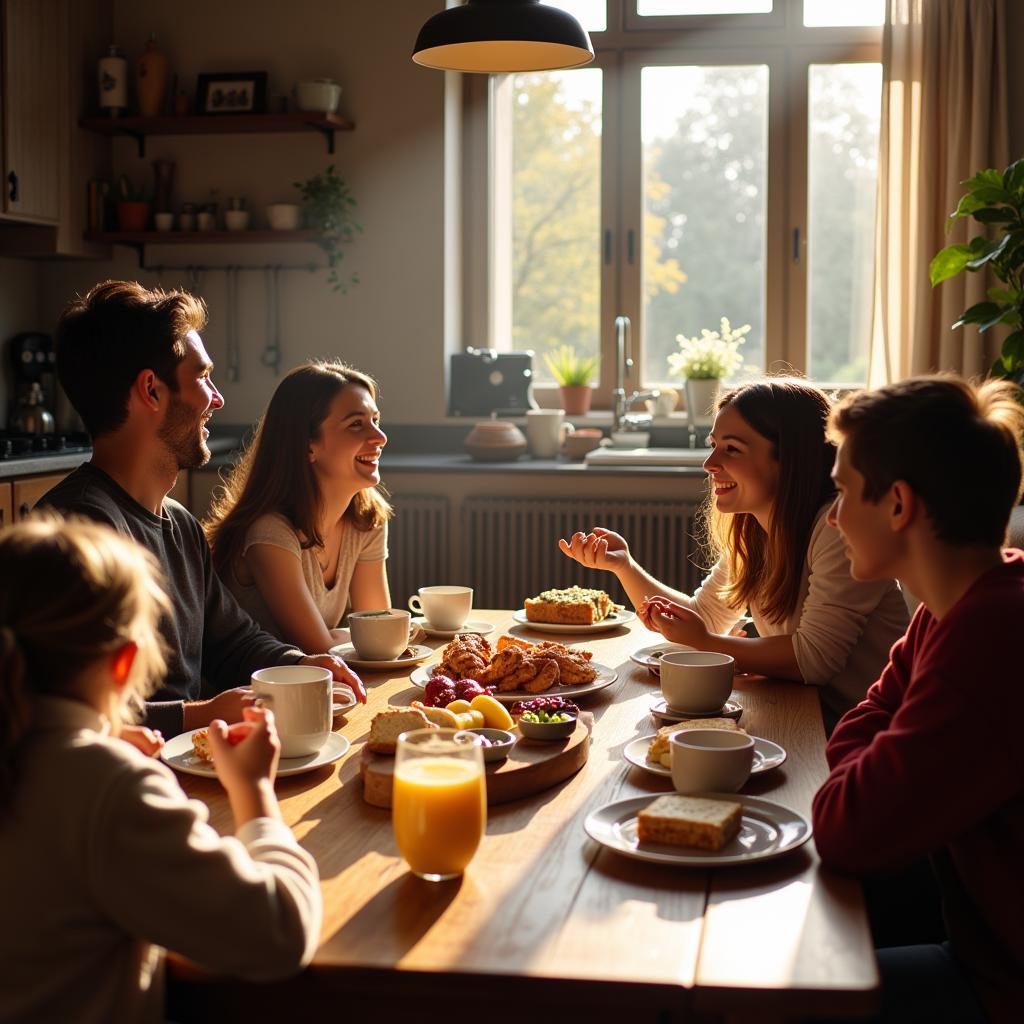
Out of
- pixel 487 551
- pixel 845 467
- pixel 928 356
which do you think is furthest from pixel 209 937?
pixel 928 356

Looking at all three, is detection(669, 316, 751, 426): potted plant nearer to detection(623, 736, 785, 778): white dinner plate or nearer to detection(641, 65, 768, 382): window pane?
detection(641, 65, 768, 382): window pane

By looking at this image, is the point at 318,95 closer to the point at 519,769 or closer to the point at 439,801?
the point at 519,769

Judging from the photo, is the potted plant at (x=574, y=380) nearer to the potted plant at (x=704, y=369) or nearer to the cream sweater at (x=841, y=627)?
the potted plant at (x=704, y=369)

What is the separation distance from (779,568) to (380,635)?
67cm

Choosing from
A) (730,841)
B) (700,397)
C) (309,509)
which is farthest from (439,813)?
(700,397)

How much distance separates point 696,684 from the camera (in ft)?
5.46

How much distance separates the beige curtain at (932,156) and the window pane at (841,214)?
0.27 m

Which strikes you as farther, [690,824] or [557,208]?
[557,208]

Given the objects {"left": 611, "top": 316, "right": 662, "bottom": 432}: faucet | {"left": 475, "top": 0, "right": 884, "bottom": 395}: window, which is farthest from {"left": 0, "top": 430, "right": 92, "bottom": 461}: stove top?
{"left": 611, "top": 316, "right": 662, "bottom": 432}: faucet

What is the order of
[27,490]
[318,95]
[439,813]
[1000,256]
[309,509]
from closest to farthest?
1. [439,813]
2. [309,509]
3. [1000,256]
4. [27,490]
5. [318,95]

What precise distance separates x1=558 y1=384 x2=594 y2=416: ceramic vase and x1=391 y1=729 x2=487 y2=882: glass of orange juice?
11.6 feet

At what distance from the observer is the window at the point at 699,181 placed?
4.55 m

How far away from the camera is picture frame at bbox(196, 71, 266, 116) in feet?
14.9

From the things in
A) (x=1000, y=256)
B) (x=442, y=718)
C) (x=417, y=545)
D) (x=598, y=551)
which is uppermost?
(x=1000, y=256)
